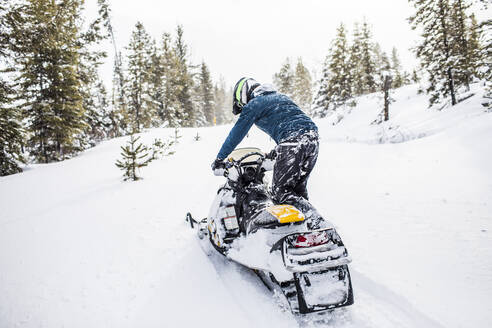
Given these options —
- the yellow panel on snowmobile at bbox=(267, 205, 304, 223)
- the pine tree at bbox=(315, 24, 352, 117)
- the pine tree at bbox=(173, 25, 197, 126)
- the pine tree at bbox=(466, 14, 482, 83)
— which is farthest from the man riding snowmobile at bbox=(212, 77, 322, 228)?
the pine tree at bbox=(173, 25, 197, 126)

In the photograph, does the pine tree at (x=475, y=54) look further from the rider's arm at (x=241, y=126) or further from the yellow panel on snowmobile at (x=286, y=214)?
the yellow panel on snowmobile at (x=286, y=214)

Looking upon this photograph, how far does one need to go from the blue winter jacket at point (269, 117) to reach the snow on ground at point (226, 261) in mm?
1531

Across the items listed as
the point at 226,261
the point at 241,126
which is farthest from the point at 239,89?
the point at 226,261

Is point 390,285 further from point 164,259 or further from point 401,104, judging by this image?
point 401,104

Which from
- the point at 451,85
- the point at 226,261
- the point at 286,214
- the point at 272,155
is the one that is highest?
the point at 451,85

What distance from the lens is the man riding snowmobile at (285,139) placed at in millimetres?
2666

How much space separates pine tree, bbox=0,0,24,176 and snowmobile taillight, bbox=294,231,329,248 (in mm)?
10610

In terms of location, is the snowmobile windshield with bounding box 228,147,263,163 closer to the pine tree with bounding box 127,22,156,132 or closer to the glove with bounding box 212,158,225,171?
the glove with bounding box 212,158,225,171

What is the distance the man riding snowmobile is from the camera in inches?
105

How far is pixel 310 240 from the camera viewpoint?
2.00 metres

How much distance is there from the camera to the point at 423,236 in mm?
3285

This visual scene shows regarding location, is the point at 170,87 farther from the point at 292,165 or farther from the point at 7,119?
the point at 292,165

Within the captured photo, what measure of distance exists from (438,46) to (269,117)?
16.7 metres

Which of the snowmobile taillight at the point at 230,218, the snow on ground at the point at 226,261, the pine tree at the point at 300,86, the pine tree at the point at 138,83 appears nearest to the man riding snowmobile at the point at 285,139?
the snowmobile taillight at the point at 230,218
